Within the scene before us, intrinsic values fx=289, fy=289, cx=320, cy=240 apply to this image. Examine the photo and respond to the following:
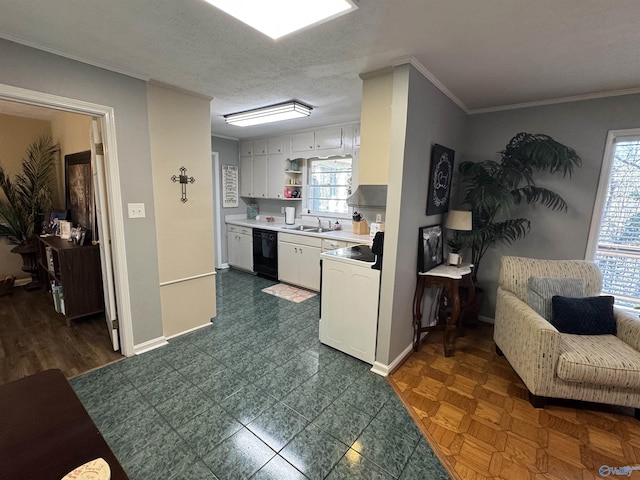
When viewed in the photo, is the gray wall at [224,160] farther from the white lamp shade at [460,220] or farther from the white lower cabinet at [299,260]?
the white lamp shade at [460,220]

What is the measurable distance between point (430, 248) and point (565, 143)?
5.49 feet

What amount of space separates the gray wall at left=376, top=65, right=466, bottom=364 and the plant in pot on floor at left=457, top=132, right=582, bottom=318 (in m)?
0.63

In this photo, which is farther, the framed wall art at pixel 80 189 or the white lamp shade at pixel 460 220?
the framed wall art at pixel 80 189

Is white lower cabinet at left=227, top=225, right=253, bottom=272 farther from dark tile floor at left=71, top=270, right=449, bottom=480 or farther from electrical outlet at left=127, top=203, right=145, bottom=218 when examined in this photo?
electrical outlet at left=127, top=203, right=145, bottom=218

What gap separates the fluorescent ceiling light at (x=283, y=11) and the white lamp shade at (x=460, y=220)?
80.7 inches

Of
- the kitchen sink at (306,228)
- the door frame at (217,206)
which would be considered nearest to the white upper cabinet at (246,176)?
the door frame at (217,206)

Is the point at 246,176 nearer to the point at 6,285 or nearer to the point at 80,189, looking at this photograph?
the point at 80,189

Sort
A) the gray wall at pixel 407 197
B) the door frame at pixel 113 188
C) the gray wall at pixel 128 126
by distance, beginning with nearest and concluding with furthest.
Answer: the gray wall at pixel 128 126
the door frame at pixel 113 188
the gray wall at pixel 407 197

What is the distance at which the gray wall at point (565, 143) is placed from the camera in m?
2.61

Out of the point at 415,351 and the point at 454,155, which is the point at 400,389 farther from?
the point at 454,155

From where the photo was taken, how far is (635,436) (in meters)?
1.83

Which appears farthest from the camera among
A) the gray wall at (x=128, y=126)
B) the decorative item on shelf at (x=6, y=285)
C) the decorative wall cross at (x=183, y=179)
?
the decorative item on shelf at (x=6, y=285)

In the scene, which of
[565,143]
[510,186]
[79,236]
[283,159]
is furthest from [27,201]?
[565,143]

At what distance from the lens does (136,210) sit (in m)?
2.45
